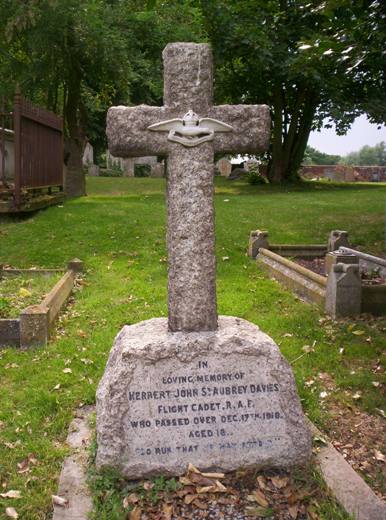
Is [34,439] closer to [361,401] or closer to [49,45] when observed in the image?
[361,401]

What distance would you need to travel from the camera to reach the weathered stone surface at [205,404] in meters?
3.80

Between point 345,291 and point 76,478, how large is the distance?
449 cm

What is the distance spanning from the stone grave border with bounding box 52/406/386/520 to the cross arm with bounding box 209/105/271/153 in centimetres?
228

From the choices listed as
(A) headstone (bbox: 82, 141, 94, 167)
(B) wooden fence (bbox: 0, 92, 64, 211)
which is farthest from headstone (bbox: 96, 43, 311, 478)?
(A) headstone (bbox: 82, 141, 94, 167)

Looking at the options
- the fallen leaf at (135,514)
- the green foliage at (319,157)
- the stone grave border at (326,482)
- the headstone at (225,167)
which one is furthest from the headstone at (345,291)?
the green foliage at (319,157)

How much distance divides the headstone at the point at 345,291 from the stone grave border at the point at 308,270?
28 millimetres

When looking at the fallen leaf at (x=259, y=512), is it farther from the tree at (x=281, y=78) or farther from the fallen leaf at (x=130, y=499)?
the tree at (x=281, y=78)

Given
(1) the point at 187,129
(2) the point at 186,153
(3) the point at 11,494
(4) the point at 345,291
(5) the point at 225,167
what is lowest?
(3) the point at 11,494

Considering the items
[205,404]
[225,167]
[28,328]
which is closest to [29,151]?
[28,328]

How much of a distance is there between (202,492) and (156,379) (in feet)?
2.55

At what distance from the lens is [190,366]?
152 inches

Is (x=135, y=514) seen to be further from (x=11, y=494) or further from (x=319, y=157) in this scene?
(x=319, y=157)

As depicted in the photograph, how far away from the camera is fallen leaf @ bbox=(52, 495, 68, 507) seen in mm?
3523

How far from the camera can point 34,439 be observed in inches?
176
